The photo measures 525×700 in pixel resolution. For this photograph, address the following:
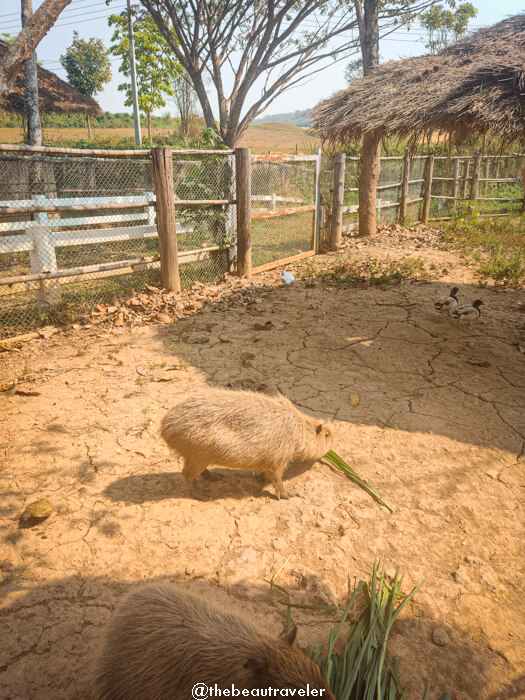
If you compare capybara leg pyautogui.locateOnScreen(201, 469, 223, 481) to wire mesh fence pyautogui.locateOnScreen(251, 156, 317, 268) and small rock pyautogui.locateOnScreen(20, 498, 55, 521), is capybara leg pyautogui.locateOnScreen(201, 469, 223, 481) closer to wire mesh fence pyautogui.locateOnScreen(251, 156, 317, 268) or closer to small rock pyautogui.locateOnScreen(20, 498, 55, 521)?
small rock pyautogui.locateOnScreen(20, 498, 55, 521)

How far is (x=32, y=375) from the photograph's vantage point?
14.5 feet

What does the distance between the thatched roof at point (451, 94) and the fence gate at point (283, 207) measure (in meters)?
0.99

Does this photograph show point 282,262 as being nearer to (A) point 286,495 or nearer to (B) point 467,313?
(B) point 467,313

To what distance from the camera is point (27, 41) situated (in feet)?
16.3

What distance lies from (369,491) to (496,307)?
15.2 ft

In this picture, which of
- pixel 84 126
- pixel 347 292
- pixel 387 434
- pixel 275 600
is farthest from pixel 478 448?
pixel 84 126

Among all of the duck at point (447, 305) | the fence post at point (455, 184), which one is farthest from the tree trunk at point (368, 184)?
the duck at point (447, 305)

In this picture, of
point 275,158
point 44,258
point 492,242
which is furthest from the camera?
point 492,242

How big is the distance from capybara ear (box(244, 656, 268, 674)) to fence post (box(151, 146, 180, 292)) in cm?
579

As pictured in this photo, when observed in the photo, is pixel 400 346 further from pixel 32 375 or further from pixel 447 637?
pixel 32 375

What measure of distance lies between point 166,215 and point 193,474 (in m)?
4.55

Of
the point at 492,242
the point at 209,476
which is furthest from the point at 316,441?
the point at 492,242

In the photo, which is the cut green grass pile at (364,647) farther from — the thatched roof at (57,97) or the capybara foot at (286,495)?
the thatched roof at (57,97)

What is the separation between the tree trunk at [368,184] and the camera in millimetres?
10133
